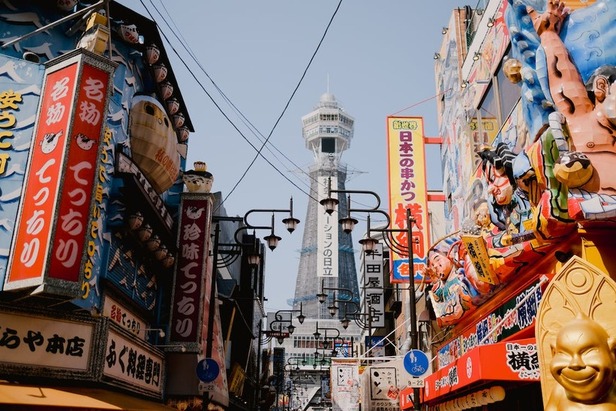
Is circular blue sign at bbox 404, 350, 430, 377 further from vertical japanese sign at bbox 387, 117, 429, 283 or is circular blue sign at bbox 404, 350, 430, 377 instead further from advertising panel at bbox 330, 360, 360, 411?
advertising panel at bbox 330, 360, 360, 411

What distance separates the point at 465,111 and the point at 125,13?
11.5m

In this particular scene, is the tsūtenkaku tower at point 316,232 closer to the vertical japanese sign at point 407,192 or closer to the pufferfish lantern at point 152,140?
the vertical japanese sign at point 407,192

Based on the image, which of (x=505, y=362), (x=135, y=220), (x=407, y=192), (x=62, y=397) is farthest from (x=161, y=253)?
(x=505, y=362)

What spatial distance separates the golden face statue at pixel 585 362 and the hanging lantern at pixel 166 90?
48.0 feet

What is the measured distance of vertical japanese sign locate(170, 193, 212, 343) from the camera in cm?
1758

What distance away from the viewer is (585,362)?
256 inches

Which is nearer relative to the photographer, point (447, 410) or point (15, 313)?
point (15, 313)

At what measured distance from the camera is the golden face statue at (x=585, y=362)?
643 centimetres

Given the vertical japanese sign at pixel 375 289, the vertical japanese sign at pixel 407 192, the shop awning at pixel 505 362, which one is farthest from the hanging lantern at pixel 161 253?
the vertical japanese sign at pixel 375 289

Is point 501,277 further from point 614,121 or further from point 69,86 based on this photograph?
point 69,86

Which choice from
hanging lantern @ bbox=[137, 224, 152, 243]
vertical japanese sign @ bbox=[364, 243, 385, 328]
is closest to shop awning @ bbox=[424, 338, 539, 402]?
hanging lantern @ bbox=[137, 224, 152, 243]

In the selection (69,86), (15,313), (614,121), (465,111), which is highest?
(465,111)

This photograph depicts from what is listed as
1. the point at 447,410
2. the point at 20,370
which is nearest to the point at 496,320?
the point at 447,410

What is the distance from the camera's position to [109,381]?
42.5 feet
